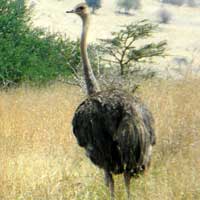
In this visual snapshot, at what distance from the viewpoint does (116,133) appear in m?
4.76

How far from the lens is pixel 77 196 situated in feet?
16.7

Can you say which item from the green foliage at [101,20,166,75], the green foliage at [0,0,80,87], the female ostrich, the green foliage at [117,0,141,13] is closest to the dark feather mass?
the female ostrich

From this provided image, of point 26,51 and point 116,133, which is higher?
point 116,133

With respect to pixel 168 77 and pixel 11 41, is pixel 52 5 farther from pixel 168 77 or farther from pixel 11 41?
pixel 168 77

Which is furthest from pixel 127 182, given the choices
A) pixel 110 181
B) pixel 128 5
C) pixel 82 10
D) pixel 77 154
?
pixel 128 5

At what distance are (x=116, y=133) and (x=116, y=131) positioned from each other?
2cm

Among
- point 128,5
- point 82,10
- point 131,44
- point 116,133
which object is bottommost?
point 128,5

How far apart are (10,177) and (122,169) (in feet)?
3.29

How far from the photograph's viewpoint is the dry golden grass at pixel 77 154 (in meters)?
4.95

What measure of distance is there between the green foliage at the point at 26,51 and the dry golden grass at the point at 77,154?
29.2 feet

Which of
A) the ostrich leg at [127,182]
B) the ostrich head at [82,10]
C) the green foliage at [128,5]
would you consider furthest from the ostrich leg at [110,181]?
the green foliage at [128,5]

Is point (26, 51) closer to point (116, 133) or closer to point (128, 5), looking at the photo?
point (116, 133)

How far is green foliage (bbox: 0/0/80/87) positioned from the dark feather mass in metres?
11.4

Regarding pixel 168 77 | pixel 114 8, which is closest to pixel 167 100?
pixel 168 77
